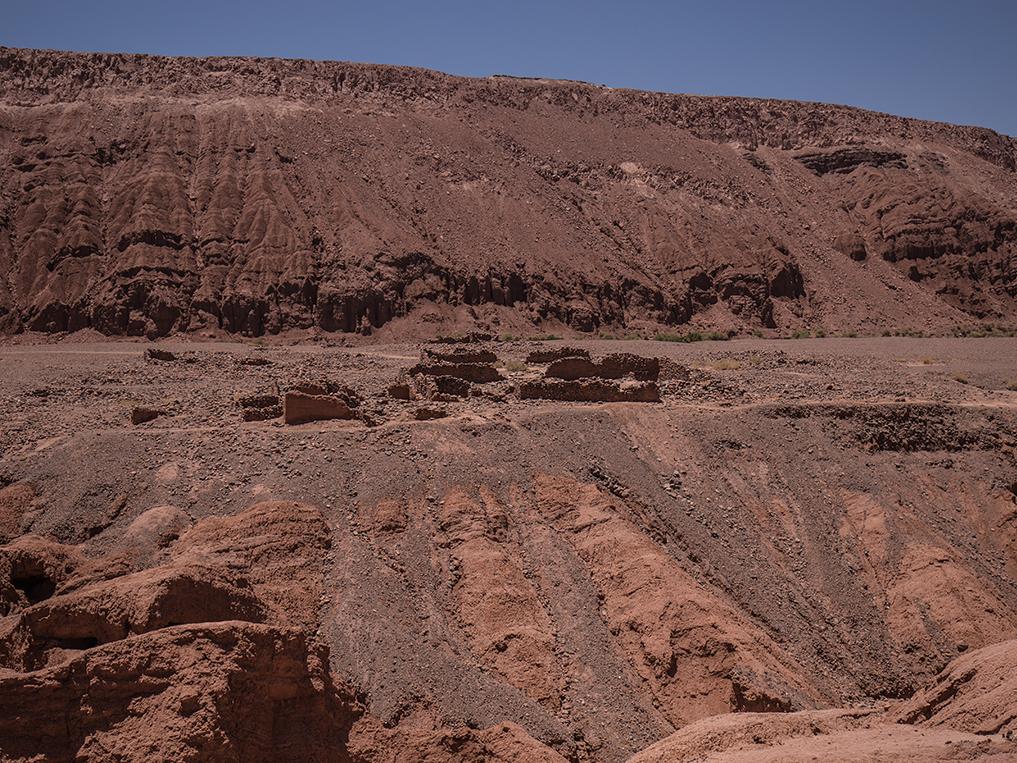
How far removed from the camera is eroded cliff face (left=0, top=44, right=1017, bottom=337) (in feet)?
151

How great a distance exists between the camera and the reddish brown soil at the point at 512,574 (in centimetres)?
768

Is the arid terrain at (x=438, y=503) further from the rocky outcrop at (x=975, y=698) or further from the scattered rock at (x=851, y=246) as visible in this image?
the scattered rock at (x=851, y=246)

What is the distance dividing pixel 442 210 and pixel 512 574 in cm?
4061

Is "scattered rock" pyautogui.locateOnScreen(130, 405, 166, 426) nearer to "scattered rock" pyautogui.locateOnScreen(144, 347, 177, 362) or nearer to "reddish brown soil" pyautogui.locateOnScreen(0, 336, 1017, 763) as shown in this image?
"reddish brown soil" pyautogui.locateOnScreen(0, 336, 1017, 763)

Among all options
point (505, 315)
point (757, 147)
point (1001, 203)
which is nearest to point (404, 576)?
point (505, 315)

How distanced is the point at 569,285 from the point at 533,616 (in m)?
38.0

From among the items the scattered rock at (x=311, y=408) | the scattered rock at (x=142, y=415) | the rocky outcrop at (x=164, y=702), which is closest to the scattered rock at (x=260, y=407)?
the scattered rock at (x=311, y=408)

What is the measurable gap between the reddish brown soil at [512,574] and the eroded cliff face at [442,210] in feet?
78.9

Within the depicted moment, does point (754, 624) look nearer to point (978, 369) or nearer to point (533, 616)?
point (533, 616)

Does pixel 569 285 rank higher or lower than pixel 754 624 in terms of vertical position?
higher

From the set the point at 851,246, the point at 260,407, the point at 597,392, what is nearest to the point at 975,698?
the point at 597,392

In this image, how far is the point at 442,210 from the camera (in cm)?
5200

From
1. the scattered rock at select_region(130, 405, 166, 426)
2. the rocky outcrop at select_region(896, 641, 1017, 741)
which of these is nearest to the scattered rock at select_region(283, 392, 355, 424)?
the scattered rock at select_region(130, 405, 166, 426)

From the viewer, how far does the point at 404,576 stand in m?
13.5
